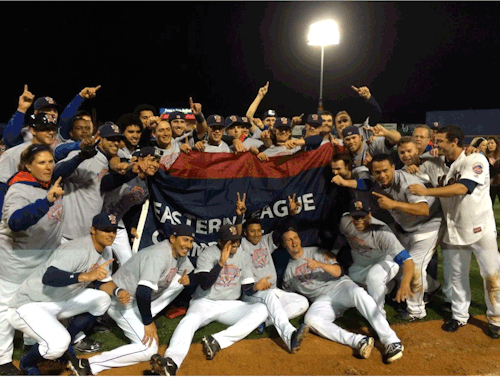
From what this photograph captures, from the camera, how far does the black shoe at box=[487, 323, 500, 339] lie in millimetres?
4562

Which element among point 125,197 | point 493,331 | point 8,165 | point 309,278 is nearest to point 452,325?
Answer: point 493,331

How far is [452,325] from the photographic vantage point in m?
4.75

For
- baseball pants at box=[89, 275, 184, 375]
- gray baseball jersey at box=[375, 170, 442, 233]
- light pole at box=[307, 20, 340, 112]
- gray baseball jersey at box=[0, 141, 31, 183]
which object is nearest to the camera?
baseball pants at box=[89, 275, 184, 375]

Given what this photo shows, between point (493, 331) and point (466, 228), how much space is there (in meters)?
1.14

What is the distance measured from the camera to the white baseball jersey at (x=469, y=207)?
4551mm

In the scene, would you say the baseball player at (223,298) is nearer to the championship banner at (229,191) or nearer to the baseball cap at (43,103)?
the championship banner at (229,191)

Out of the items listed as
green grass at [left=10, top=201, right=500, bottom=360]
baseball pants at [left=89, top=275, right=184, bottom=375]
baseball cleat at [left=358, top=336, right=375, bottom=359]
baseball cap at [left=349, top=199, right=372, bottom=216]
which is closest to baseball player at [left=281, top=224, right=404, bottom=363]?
baseball cleat at [left=358, top=336, right=375, bottom=359]

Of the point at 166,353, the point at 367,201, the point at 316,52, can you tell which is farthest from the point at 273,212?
the point at 316,52

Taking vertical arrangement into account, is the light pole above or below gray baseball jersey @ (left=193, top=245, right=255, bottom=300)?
above

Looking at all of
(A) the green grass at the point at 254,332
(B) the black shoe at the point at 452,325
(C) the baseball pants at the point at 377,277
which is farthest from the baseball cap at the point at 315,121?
(B) the black shoe at the point at 452,325

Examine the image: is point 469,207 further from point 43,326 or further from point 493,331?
point 43,326

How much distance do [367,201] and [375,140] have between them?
0.90 meters

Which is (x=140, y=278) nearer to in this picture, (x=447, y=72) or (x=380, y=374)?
(x=380, y=374)

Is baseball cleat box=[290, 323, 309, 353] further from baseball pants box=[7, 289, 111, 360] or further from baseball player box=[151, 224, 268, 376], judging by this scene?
baseball pants box=[7, 289, 111, 360]
